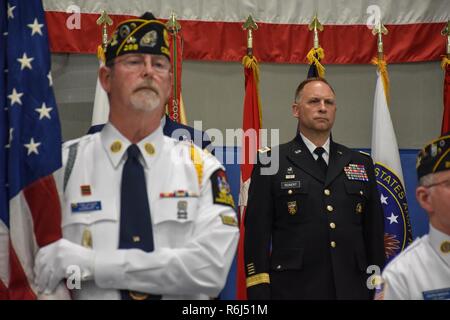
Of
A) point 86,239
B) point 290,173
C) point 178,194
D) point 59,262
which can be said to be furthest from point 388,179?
point 59,262

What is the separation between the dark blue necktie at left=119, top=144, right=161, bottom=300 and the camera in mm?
2887

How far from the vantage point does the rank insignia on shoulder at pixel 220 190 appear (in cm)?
302

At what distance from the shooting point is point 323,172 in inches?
163

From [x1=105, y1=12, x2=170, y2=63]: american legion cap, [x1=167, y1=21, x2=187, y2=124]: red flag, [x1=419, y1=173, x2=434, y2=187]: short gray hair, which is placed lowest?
[x1=419, y1=173, x2=434, y2=187]: short gray hair

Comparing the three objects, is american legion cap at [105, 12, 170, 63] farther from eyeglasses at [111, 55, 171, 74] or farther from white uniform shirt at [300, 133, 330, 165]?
white uniform shirt at [300, 133, 330, 165]

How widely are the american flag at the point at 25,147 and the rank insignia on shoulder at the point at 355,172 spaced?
1.65m

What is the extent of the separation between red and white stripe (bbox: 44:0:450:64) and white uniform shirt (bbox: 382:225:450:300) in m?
3.48

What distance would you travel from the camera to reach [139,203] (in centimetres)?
295

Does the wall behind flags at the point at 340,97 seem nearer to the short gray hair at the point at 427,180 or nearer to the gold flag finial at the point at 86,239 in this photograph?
the short gray hair at the point at 427,180

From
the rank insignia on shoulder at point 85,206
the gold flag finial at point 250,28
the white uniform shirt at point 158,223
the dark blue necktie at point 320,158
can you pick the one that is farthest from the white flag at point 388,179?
the rank insignia on shoulder at point 85,206

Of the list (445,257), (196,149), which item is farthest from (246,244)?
(445,257)

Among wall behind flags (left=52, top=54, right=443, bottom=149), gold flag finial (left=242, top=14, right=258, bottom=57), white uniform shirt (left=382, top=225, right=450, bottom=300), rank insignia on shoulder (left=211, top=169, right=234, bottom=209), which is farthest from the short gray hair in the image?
wall behind flags (left=52, top=54, right=443, bottom=149)

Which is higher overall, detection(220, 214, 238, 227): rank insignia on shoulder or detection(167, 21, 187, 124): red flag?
detection(167, 21, 187, 124): red flag
